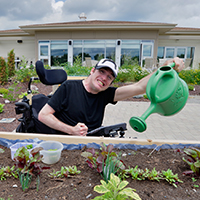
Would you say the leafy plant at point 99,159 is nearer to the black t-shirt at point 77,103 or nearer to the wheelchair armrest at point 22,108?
the black t-shirt at point 77,103

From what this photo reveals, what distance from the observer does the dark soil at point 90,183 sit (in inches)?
41.9

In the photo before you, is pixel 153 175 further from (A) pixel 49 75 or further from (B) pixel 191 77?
(B) pixel 191 77

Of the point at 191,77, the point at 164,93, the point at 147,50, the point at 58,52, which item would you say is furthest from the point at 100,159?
the point at 58,52

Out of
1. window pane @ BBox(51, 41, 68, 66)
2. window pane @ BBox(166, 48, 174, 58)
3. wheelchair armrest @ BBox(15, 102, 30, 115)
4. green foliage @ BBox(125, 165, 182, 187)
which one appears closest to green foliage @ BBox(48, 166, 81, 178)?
green foliage @ BBox(125, 165, 182, 187)

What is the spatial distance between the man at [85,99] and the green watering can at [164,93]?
759 mm

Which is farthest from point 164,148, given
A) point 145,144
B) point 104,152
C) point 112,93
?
point 112,93

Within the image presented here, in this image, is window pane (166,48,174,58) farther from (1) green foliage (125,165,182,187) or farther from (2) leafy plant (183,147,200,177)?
(1) green foliage (125,165,182,187)

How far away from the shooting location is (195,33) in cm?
1585

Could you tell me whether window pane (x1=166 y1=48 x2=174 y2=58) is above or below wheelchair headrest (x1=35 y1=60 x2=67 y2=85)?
above

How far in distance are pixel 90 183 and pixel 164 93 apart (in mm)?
694

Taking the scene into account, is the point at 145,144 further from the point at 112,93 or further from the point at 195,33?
the point at 195,33

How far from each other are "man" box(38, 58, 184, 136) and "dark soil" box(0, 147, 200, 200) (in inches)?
18.0

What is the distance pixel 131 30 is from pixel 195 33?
566 cm

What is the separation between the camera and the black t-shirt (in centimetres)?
188
